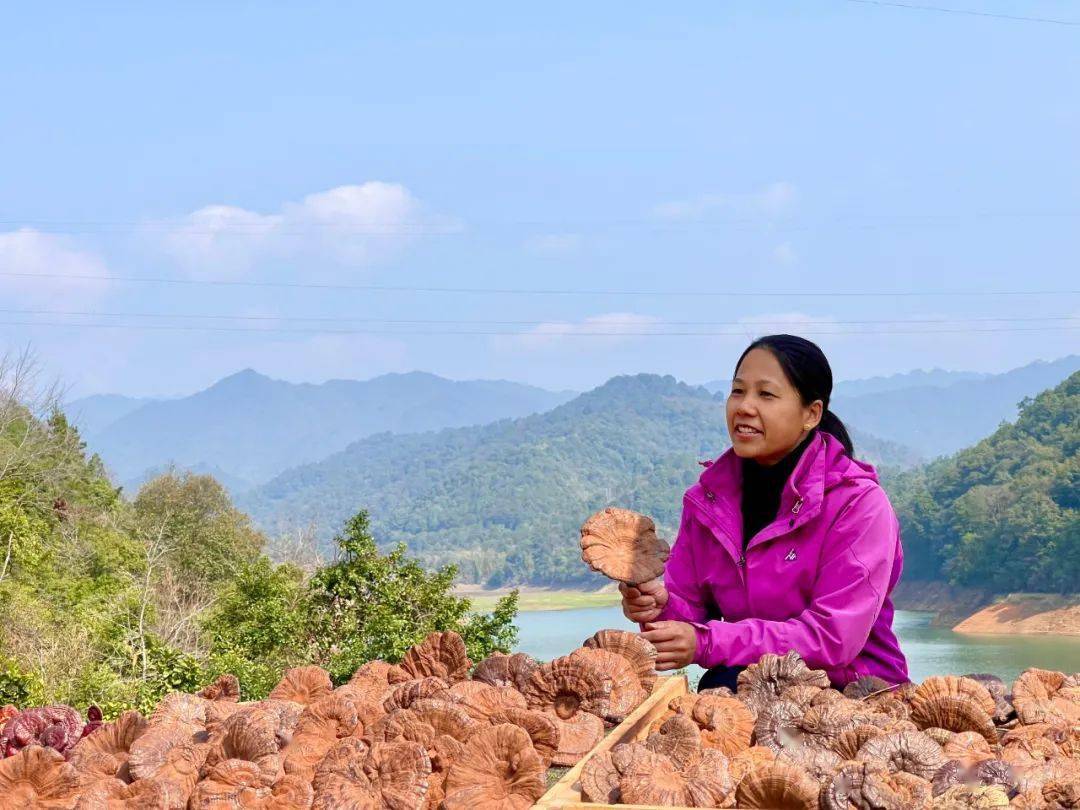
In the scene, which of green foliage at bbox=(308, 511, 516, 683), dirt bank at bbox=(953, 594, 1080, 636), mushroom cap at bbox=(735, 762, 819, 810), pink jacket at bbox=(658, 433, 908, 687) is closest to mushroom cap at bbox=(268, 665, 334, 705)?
pink jacket at bbox=(658, 433, 908, 687)

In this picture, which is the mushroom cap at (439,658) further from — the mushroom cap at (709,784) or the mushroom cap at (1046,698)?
the mushroom cap at (1046,698)

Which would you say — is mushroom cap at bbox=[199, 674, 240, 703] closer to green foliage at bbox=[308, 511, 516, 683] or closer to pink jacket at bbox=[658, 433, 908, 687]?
pink jacket at bbox=[658, 433, 908, 687]

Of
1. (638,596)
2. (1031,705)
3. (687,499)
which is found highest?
(687,499)

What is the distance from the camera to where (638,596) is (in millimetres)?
2775

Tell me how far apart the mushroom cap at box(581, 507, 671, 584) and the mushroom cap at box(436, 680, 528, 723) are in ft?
1.61

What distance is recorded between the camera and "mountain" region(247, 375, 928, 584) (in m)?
92.4

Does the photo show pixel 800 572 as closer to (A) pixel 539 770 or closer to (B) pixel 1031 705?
(B) pixel 1031 705

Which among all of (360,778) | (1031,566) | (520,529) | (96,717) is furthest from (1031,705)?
(520,529)

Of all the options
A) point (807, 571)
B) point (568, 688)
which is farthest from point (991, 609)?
point (568, 688)

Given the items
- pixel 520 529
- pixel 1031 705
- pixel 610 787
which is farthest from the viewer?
pixel 520 529

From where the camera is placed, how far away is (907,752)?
6.55 ft

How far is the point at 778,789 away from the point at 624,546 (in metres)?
0.94

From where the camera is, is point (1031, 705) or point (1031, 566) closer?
point (1031, 705)

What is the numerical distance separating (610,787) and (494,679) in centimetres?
65
